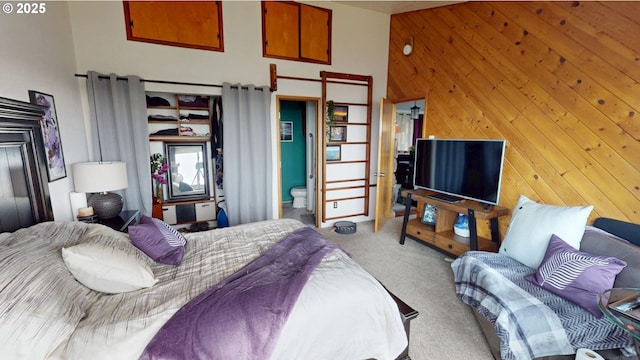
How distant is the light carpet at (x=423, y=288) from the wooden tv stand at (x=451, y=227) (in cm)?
16

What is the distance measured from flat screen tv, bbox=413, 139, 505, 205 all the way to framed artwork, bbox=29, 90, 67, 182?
3.69 meters

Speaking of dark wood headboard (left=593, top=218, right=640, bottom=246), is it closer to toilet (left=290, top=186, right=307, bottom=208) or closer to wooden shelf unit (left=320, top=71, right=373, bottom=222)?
wooden shelf unit (left=320, top=71, right=373, bottom=222)

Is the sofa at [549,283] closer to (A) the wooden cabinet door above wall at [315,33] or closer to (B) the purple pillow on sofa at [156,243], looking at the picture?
(B) the purple pillow on sofa at [156,243]

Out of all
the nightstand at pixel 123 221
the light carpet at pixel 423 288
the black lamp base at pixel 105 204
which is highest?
the black lamp base at pixel 105 204

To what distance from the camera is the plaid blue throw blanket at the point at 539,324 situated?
1.53m

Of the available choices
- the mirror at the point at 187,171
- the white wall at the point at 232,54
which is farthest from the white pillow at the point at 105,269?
the mirror at the point at 187,171

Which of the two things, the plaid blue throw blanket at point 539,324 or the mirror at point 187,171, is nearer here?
the plaid blue throw blanket at point 539,324

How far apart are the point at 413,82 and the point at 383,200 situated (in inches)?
71.1

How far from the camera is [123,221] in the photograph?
254cm

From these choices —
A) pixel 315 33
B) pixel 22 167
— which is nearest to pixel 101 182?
pixel 22 167

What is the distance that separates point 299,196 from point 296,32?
2842 millimetres

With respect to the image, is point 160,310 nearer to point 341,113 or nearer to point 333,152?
point 333,152

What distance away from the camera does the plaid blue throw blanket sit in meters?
1.53

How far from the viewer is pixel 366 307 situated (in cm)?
144
